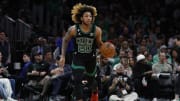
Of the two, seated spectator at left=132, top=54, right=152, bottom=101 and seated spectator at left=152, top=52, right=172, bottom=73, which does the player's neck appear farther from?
seated spectator at left=152, top=52, right=172, bottom=73

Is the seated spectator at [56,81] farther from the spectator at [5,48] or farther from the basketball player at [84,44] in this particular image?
the basketball player at [84,44]

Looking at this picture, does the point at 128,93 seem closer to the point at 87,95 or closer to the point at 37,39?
the point at 87,95

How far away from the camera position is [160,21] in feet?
74.2

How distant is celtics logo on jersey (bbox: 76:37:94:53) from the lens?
40.3 ft

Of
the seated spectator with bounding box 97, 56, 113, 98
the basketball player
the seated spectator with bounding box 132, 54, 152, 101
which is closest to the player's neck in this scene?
the basketball player

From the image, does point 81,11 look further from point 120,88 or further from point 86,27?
point 120,88

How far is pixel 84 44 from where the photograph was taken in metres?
12.3

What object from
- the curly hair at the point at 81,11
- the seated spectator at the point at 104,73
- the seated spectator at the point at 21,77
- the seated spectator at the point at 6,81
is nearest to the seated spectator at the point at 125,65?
the seated spectator at the point at 104,73

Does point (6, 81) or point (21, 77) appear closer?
point (6, 81)

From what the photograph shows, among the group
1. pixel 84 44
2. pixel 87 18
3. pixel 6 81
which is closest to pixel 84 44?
pixel 84 44

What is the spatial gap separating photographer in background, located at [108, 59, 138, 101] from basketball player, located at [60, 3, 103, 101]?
3.13 meters

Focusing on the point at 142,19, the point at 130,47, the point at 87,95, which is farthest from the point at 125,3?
the point at 87,95

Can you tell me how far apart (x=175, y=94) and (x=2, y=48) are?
15.2 feet

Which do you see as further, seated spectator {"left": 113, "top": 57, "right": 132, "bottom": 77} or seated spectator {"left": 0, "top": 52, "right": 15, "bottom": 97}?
seated spectator {"left": 113, "top": 57, "right": 132, "bottom": 77}
